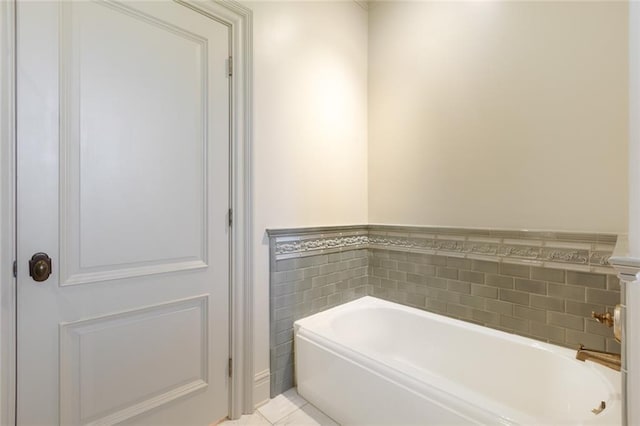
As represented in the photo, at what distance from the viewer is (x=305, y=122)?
6.42 feet

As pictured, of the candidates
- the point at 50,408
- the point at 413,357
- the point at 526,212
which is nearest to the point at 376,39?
the point at 526,212

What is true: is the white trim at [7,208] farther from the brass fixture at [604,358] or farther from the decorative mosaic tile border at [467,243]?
the brass fixture at [604,358]

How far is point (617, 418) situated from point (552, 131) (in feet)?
4.11

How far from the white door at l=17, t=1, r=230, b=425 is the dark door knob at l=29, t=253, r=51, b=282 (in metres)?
0.02

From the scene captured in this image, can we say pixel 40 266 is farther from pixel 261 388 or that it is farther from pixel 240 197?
pixel 261 388

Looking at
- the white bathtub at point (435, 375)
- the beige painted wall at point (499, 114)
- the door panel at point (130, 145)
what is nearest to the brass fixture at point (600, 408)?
the white bathtub at point (435, 375)

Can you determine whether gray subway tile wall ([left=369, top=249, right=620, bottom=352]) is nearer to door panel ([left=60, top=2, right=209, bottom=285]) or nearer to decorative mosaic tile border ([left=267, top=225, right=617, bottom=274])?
decorative mosaic tile border ([left=267, top=225, right=617, bottom=274])

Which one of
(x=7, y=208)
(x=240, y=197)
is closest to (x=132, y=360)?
(x=7, y=208)

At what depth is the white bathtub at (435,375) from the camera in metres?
1.13

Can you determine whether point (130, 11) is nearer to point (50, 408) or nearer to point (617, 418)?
point (50, 408)

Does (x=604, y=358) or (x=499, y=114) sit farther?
(x=499, y=114)

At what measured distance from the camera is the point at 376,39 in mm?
2340

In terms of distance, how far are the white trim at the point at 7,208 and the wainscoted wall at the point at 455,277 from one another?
1081 mm

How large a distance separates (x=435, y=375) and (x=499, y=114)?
1.45 meters
